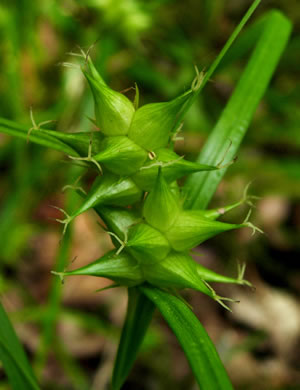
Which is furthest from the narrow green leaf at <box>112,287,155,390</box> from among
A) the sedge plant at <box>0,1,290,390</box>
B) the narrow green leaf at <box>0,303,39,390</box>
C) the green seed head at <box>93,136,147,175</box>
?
the green seed head at <box>93,136,147,175</box>

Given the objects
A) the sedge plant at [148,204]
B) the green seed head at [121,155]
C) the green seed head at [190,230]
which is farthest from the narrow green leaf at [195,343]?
the green seed head at [121,155]

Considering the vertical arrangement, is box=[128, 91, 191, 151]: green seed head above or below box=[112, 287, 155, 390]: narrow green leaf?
above

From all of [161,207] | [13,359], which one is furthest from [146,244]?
[13,359]

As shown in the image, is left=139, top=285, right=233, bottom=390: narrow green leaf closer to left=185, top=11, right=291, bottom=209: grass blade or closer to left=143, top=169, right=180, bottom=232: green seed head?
left=143, top=169, right=180, bottom=232: green seed head

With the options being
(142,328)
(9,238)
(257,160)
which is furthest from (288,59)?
(142,328)

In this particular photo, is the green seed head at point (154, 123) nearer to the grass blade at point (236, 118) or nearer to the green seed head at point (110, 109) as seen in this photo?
the green seed head at point (110, 109)

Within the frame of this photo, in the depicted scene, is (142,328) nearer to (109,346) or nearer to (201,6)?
(109,346)
